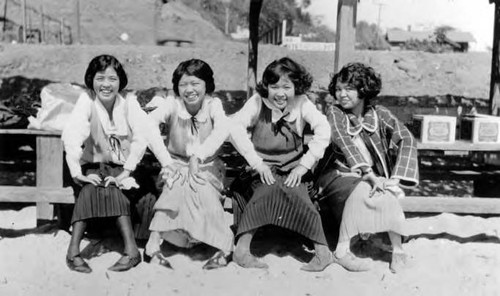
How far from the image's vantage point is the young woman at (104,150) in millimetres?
3504

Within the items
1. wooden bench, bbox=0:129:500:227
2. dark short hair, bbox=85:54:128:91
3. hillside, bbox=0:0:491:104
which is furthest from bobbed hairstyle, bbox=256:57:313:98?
hillside, bbox=0:0:491:104

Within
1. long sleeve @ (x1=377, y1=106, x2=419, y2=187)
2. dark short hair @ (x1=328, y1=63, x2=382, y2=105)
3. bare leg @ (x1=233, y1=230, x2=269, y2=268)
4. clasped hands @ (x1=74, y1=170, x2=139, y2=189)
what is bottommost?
bare leg @ (x1=233, y1=230, x2=269, y2=268)

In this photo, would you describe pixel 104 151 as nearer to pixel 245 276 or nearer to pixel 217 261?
pixel 217 261

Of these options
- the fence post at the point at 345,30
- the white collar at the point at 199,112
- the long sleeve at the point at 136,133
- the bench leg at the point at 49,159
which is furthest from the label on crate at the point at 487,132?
the bench leg at the point at 49,159

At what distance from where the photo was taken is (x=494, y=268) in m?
3.71

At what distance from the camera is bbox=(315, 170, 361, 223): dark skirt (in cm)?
368

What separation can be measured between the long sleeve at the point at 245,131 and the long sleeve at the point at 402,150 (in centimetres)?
85

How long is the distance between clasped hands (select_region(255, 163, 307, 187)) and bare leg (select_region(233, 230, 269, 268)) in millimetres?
336

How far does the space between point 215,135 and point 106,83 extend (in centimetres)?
77

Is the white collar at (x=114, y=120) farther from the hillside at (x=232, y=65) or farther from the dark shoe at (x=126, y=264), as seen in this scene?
the hillside at (x=232, y=65)

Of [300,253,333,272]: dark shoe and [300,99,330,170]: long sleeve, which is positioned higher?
[300,99,330,170]: long sleeve

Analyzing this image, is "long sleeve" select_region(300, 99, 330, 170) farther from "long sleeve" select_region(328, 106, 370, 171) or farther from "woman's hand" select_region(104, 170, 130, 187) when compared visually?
"woman's hand" select_region(104, 170, 130, 187)

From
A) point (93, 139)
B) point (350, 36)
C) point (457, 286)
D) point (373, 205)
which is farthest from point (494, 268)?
point (93, 139)

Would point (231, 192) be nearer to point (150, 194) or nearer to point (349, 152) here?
point (150, 194)
